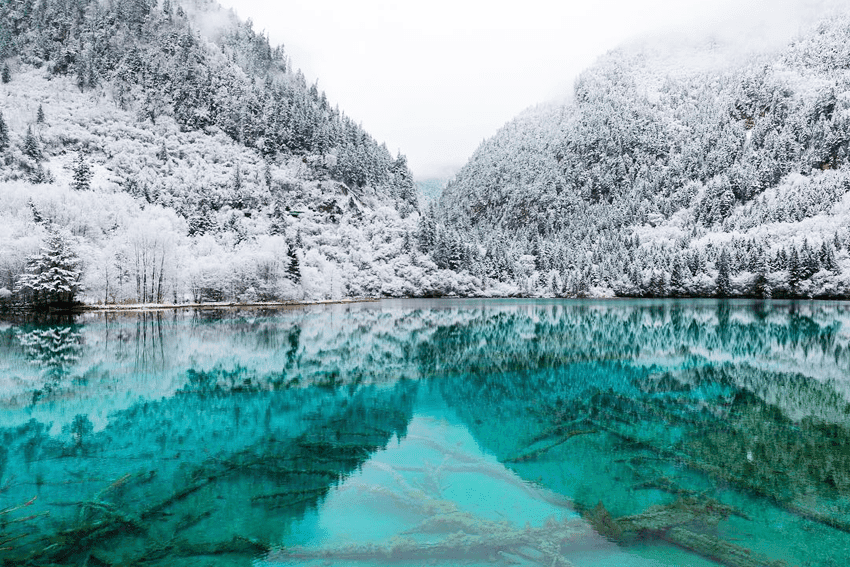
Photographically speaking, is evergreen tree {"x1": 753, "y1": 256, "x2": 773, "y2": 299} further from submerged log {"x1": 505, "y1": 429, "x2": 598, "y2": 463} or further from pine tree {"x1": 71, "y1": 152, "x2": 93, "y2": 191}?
pine tree {"x1": 71, "y1": 152, "x2": 93, "y2": 191}

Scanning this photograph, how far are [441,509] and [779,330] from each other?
54.0 m

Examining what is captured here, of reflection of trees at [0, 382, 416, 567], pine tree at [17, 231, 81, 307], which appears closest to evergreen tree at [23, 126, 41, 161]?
pine tree at [17, 231, 81, 307]

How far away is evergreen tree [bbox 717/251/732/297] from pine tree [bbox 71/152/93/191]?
175488 millimetres

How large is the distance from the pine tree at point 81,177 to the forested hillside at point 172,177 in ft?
1.09

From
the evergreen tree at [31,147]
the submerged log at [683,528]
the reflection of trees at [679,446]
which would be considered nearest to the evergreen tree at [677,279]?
the reflection of trees at [679,446]

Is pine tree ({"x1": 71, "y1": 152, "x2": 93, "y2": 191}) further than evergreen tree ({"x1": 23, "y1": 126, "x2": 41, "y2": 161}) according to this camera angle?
No

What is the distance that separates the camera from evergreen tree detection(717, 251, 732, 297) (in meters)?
146

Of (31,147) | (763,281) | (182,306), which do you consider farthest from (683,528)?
(763,281)

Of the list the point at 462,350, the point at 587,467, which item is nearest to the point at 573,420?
the point at 587,467

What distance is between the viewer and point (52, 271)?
67.6 meters

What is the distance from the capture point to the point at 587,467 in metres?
13.6

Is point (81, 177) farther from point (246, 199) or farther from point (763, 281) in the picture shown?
point (763, 281)

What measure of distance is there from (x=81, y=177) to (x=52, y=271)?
6054 centimetres

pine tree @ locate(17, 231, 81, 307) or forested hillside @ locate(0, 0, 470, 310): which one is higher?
forested hillside @ locate(0, 0, 470, 310)
